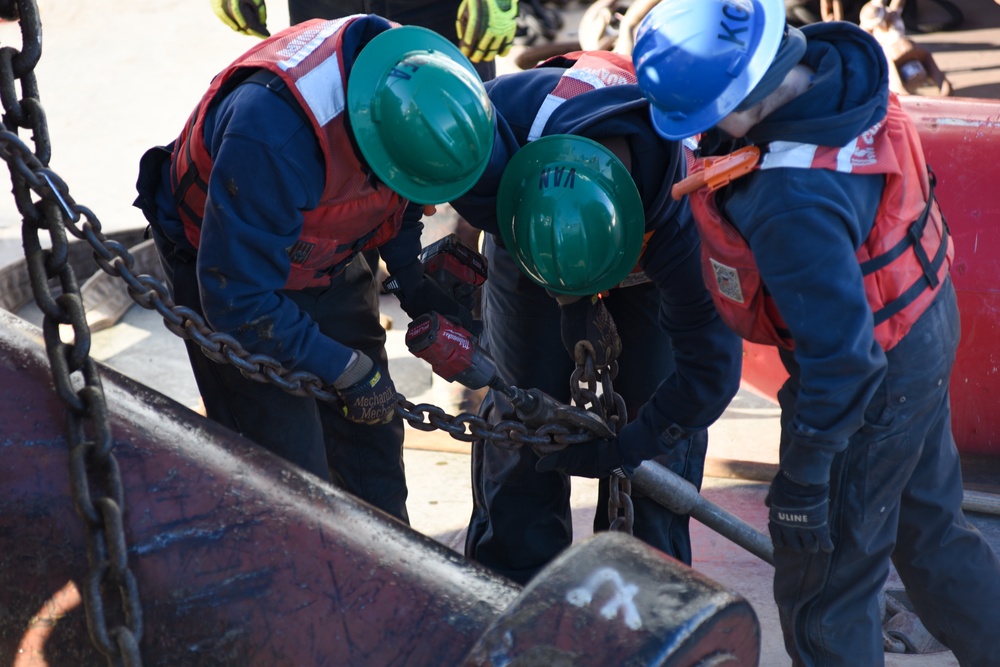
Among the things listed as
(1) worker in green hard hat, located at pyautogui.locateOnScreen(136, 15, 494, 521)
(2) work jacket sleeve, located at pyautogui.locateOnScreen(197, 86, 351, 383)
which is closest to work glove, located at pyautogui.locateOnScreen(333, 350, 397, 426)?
(1) worker in green hard hat, located at pyautogui.locateOnScreen(136, 15, 494, 521)

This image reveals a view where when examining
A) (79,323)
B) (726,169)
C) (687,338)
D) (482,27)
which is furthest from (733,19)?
(482,27)

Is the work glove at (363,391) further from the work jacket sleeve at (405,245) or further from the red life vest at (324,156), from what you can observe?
the work jacket sleeve at (405,245)

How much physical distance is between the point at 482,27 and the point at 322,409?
185cm

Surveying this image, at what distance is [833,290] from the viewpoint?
6.34 ft

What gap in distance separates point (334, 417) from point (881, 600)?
66.6 inches

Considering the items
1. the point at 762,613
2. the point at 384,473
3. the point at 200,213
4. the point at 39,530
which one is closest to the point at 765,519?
the point at 762,613

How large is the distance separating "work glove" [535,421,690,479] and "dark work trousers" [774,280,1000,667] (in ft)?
1.01

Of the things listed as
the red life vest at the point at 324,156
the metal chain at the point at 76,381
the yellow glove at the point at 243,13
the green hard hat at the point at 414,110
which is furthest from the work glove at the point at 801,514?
the yellow glove at the point at 243,13

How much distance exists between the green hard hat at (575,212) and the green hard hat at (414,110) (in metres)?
0.14

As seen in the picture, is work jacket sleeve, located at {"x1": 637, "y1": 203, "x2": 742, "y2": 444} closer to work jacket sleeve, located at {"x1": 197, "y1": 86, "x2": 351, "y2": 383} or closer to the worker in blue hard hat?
the worker in blue hard hat

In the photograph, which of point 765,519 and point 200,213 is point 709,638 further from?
point 765,519

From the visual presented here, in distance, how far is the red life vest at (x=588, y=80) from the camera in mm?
2408

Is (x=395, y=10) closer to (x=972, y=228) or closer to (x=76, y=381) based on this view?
(x=972, y=228)

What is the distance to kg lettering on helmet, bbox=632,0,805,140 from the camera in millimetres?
1953
